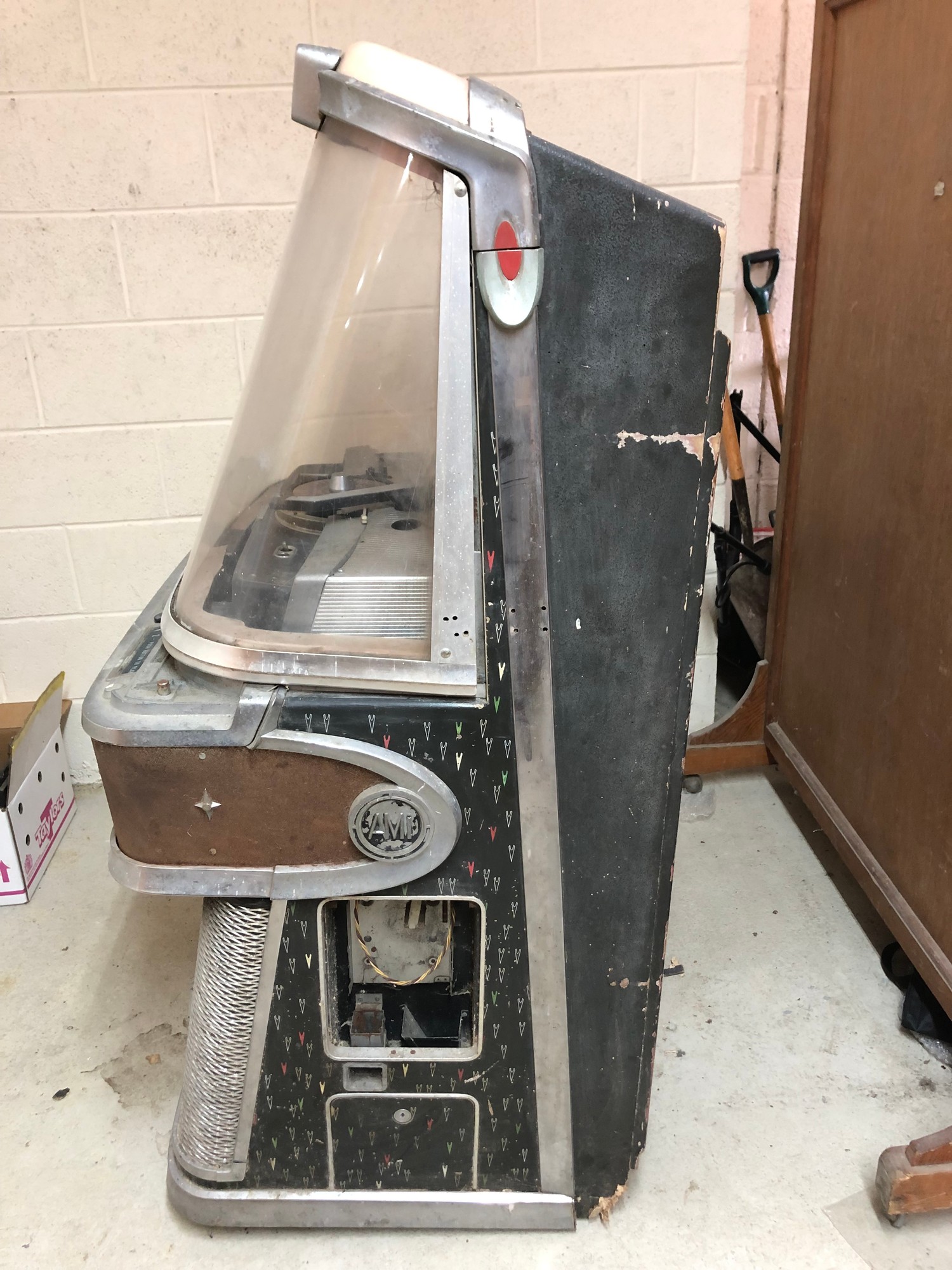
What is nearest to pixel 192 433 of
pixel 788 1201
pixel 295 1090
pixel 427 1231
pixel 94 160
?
pixel 94 160

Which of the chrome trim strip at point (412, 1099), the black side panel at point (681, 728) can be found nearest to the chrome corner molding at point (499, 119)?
the black side panel at point (681, 728)

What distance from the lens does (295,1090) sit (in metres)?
1.06

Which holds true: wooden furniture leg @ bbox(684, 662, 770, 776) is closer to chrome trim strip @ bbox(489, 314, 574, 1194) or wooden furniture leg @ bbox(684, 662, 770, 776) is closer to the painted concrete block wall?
the painted concrete block wall

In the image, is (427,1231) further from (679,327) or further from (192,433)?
(192,433)

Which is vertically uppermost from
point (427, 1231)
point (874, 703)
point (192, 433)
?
point (192, 433)

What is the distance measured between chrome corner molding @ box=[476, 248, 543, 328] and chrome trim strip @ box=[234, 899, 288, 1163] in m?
0.64

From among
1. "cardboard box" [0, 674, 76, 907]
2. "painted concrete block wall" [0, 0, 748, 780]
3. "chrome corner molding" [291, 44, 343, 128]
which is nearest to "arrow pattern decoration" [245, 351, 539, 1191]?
"chrome corner molding" [291, 44, 343, 128]

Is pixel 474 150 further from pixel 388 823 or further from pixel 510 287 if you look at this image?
pixel 388 823

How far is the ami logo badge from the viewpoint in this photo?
935 millimetres

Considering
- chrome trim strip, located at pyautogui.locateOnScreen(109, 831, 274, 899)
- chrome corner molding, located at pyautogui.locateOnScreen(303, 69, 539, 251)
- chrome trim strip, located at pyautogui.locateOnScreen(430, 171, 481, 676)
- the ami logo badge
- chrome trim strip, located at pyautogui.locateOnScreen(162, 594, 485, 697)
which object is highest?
chrome corner molding, located at pyautogui.locateOnScreen(303, 69, 539, 251)

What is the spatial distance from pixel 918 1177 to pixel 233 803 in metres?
0.93

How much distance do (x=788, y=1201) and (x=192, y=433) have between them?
169 cm

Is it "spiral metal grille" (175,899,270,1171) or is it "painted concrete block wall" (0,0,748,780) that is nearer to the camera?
"spiral metal grille" (175,899,270,1171)

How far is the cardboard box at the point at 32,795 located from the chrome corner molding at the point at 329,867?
0.84 m
